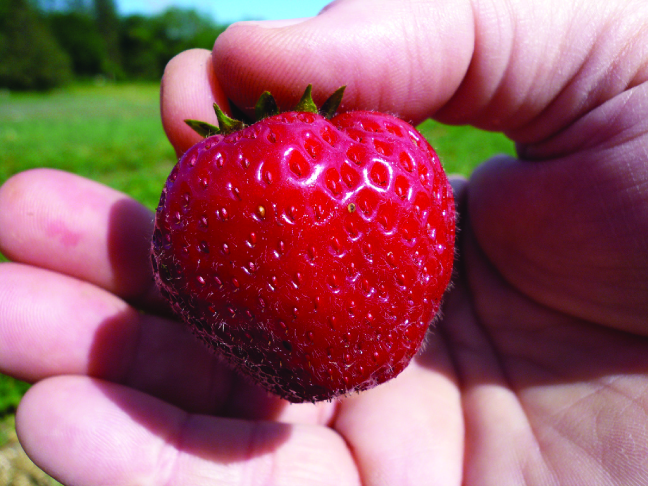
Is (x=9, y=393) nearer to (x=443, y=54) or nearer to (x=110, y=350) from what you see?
(x=110, y=350)

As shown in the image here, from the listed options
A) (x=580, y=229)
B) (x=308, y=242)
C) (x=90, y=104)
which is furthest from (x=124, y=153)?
(x=90, y=104)

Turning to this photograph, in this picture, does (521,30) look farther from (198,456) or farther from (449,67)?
(198,456)

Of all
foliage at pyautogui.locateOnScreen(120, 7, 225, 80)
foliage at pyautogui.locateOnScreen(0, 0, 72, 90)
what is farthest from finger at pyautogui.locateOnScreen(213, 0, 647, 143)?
foliage at pyautogui.locateOnScreen(120, 7, 225, 80)

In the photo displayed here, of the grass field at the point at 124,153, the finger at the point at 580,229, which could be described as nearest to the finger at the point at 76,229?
the finger at the point at 580,229

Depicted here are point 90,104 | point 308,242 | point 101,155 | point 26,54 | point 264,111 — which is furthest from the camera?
point 26,54

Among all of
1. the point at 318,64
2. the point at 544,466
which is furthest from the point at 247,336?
the point at 544,466

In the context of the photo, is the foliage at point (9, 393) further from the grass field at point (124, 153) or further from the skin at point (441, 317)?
the grass field at point (124, 153)
